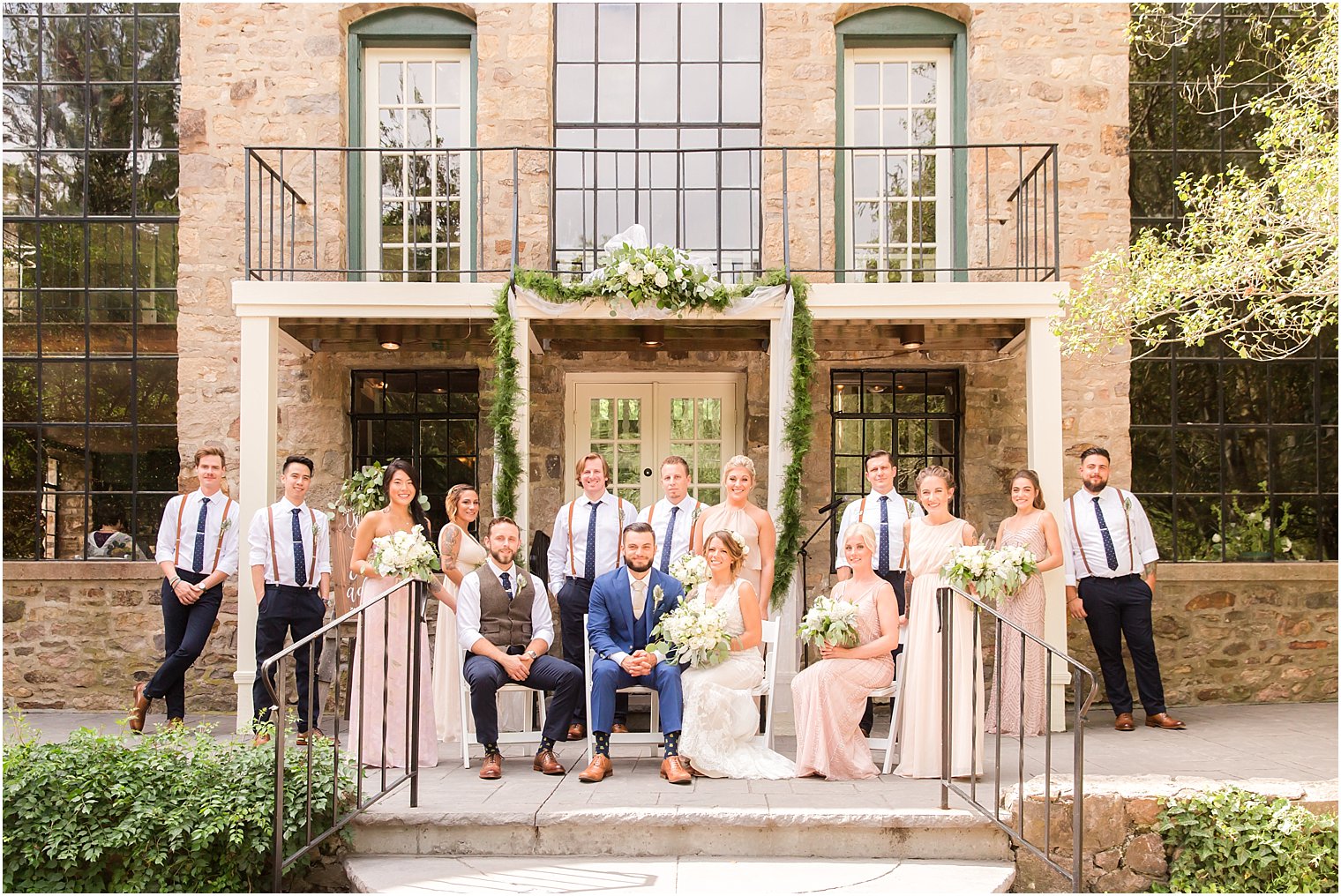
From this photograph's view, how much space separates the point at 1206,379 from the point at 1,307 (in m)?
9.14

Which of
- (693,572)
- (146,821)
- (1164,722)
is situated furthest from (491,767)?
(1164,722)

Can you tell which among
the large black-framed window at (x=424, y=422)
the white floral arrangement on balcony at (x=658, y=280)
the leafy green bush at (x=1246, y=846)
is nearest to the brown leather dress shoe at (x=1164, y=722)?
the leafy green bush at (x=1246, y=846)

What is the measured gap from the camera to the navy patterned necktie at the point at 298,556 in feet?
21.7

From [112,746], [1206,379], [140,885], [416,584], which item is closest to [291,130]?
[416,584]

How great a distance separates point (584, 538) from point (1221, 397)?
5.18m

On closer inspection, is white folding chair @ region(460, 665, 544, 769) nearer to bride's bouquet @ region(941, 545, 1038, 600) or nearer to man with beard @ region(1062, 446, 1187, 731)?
bride's bouquet @ region(941, 545, 1038, 600)

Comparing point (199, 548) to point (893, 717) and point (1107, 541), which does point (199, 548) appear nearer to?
point (893, 717)

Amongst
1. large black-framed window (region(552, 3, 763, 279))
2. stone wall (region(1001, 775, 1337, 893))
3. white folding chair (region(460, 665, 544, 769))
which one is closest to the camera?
stone wall (region(1001, 775, 1337, 893))

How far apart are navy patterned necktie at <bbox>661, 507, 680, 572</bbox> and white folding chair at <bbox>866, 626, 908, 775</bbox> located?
1460 mm

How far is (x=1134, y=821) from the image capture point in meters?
4.93

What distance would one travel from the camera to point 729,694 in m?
5.62

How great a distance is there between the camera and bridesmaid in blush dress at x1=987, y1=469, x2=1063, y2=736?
6855 millimetres

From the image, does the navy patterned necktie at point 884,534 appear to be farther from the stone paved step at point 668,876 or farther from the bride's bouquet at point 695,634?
the stone paved step at point 668,876

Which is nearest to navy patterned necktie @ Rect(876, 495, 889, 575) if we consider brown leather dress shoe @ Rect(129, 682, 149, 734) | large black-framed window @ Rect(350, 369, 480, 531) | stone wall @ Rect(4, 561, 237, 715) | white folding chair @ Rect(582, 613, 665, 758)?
white folding chair @ Rect(582, 613, 665, 758)
